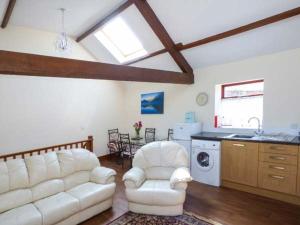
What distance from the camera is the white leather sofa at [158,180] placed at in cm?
246

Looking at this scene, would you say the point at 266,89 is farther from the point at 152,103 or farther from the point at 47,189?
the point at 47,189

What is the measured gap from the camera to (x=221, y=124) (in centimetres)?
431

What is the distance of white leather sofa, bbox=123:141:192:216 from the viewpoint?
2.46 m

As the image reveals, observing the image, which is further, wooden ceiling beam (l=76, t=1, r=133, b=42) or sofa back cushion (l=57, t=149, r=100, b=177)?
wooden ceiling beam (l=76, t=1, r=133, b=42)

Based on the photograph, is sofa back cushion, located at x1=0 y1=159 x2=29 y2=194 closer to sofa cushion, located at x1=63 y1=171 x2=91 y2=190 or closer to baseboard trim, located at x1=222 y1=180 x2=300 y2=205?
sofa cushion, located at x1=63 y1=171 x2=91 y2=190

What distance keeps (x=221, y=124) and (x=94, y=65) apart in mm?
3171

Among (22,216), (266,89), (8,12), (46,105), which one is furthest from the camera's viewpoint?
(46,105)

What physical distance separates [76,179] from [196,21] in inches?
135

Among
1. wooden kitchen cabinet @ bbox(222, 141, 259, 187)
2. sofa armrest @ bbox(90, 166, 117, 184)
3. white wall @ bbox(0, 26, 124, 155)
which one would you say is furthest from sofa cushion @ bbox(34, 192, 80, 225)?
wooden kitchen cabinet @ bbox(222, 141, 259, 187)

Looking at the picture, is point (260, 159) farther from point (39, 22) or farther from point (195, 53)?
point (39, 22)

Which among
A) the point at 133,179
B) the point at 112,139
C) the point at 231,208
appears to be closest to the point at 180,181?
the point at 133,179

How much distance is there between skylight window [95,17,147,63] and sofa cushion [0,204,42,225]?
12.7 feet

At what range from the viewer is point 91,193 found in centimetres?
250

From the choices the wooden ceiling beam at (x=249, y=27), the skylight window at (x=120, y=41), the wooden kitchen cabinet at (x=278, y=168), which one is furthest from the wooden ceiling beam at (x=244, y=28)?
the wooden kitchen cabinet at (x=278, y=168)
